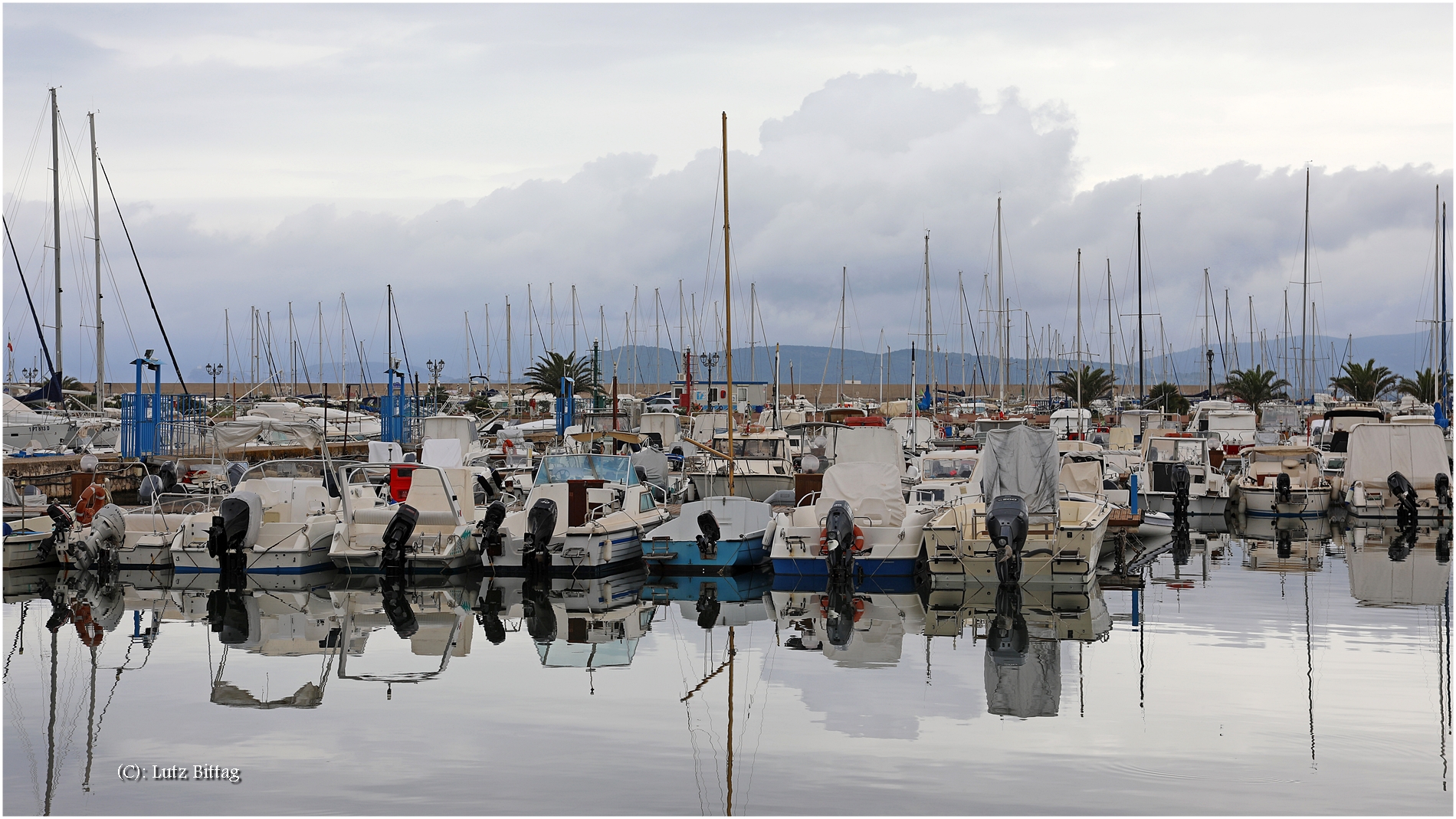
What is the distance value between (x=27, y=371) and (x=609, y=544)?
107 metres

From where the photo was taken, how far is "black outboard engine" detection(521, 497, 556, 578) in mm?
23234

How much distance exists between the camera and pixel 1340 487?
37.4 meters

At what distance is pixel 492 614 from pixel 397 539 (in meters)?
3.50

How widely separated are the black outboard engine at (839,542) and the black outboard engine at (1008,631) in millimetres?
2618

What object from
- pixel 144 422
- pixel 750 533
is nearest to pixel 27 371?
pixel 144 422

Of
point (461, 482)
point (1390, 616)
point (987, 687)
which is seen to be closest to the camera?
point (987, 687)

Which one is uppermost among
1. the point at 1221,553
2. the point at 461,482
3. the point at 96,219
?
the point at 96,219

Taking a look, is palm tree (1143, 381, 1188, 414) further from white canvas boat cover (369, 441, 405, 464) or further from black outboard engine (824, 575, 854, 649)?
black outboard engine (824, 575, 854, 649)

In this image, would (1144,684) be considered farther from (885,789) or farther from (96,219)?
(96,219)

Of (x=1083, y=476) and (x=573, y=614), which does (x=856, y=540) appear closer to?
(x=573, y=614)

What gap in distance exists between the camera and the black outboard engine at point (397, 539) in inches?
904

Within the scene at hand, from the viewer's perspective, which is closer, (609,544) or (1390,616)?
(1390,616)

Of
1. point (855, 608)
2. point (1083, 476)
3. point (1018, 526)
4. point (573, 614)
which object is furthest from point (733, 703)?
point (1083, 476)

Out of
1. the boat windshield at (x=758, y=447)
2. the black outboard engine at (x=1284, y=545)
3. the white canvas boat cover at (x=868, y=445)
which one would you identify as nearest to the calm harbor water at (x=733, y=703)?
the black outboard engine at (x=1284, y=545)
